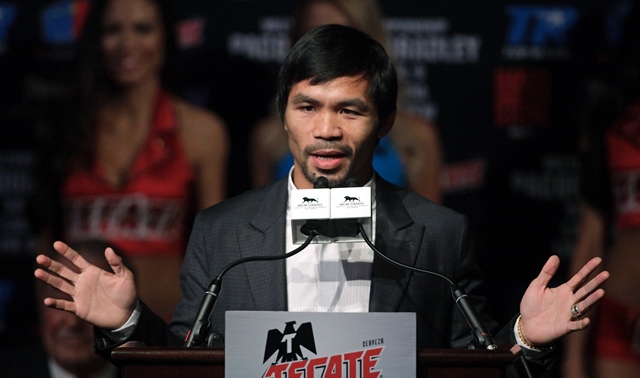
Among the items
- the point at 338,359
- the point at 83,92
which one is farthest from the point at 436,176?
the point at 338,359

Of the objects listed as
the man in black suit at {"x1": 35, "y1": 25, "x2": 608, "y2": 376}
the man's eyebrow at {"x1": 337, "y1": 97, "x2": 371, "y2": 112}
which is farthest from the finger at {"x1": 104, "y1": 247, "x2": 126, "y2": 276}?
the man's eyebrow at {"x1": 337, "y1": 97, "x2": 371, "y2": 112}

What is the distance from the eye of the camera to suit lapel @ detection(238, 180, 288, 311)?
2424mm

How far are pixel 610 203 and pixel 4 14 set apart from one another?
3168 millimetres

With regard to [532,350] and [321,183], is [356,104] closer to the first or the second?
[321,183]

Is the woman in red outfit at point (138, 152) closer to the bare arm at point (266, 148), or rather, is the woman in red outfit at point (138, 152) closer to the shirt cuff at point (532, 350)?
the bare arm at point (266, 148)

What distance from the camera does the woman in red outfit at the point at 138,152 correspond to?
4328 millimetres

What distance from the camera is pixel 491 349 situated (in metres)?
1.91

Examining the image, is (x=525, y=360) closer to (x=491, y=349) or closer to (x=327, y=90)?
(x=491, y=349)

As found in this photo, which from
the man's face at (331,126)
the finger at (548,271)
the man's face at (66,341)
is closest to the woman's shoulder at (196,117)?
the man's face at (66,341)

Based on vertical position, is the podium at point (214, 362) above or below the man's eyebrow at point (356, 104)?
below

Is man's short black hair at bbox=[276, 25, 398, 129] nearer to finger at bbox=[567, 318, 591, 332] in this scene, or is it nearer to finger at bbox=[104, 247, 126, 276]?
finger at bbox=[104, 247, 126, 276]

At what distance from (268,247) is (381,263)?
0.32 m

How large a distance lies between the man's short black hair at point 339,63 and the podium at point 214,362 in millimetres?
888

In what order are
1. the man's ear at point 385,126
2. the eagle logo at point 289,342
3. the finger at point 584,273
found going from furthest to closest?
the man's ear at point 385,126
the finger at point 584,273
the eagle logo at point 289,342
